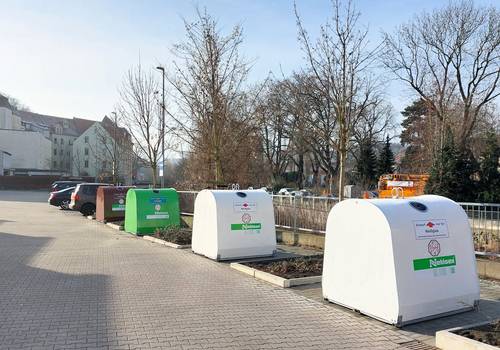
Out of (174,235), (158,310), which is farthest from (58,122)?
(158,310)

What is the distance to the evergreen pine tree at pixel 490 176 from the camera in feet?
87.9

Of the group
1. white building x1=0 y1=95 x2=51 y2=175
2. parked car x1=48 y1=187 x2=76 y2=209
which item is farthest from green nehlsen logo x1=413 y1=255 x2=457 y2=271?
white building x1=0 y1=95 x2=51 y2=175

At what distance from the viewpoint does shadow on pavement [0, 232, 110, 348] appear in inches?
214

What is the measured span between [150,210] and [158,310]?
9.45m

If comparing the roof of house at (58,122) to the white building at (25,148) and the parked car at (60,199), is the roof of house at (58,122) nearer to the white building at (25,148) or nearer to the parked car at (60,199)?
the white building at (25,148)

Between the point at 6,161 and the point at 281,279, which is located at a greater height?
the point at 6,161

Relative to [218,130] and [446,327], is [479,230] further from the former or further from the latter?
[218,130]

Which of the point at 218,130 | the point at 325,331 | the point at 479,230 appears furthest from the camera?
the point at 218,130

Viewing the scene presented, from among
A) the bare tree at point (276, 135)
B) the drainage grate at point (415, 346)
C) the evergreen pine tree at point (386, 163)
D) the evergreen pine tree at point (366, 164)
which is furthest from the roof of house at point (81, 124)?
the drainage grate at point (415, 346)

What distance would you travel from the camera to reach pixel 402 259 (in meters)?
5.83

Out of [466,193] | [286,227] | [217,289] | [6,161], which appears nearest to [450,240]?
[217,289]

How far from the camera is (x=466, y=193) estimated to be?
87.0 ft

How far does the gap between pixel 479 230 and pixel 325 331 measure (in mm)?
4628

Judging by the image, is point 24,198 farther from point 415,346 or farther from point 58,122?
point 58,122
